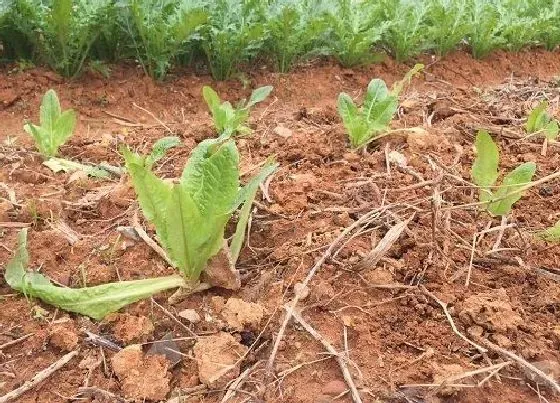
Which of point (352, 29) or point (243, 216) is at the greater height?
point (243, 216)

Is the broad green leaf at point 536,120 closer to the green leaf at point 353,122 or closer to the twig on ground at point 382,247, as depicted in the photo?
the green leaf at point 353,122

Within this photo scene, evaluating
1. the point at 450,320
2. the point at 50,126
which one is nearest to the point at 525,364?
the point at 450,320

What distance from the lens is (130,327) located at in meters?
1.63

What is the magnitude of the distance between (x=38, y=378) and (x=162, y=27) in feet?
9.88

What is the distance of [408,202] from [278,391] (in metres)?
0.78

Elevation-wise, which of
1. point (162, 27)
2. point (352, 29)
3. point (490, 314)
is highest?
point (162, 27)

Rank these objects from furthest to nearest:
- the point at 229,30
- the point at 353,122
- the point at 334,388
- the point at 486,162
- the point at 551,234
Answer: the point at 229,30
the point at 353,122
the point at 486,162
the point at 551,234
the point at 334,388

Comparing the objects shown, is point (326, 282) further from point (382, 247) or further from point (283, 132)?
point (283, 132)

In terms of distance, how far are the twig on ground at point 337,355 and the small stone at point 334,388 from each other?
14 mm

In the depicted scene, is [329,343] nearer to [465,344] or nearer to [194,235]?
[465,344]

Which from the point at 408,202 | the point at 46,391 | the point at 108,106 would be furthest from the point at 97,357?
the point at 108,106

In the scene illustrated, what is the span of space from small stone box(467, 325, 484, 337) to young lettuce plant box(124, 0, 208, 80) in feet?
9.61

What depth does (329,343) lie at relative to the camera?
1559 mm

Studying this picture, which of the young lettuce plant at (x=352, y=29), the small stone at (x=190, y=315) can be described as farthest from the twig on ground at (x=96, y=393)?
the young lettuce plant at (x=352, y=29)
